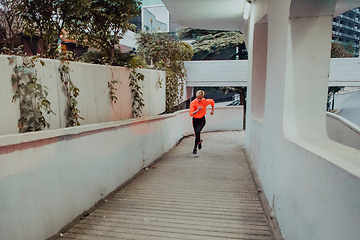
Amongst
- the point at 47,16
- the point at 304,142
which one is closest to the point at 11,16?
the point at 47,16

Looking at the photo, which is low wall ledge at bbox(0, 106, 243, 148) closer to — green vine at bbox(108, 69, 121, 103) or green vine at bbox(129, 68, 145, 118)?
green vine at bbox(108, 69, 121, 103)

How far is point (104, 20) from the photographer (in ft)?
18.2

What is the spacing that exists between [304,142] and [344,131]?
481 cm

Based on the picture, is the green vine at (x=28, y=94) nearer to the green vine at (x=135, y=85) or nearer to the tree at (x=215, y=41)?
the green vine at (x=135, y=85)

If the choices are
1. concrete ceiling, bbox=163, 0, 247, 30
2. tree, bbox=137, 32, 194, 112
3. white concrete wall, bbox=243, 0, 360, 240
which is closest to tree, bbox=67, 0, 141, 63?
concrete ceiling, bbox=163, 0, 247, 30

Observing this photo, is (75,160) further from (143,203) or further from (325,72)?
(325,72)

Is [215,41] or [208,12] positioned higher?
[215,41]

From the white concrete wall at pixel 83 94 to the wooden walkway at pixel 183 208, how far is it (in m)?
1.41

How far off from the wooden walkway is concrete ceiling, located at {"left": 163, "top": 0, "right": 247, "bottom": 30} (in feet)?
14.4

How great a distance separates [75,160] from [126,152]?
1.58 metres

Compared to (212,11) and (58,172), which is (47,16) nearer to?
(58,172)

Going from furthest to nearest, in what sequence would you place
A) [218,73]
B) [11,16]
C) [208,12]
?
[218,73], [208,12], [11,16]

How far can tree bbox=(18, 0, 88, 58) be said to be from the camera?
3809 millimetres

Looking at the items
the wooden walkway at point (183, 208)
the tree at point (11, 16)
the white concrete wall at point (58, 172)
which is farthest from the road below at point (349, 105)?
the tree at point (11, 16)
